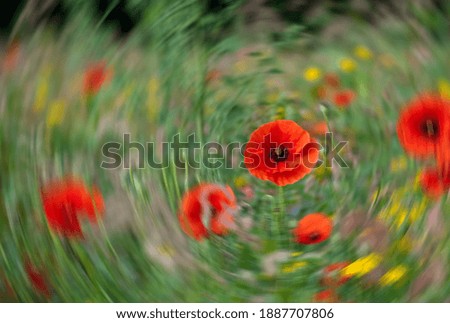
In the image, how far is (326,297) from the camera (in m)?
0.88

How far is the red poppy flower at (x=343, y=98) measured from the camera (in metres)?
0.87

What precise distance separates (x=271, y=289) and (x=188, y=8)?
48 centimetres

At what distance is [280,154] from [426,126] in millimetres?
235

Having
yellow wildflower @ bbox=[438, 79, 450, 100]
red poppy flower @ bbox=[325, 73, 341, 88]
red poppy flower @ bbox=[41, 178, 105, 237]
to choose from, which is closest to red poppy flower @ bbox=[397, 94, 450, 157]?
yellow wildflower @ bbox=[438, 79, 450, 100]

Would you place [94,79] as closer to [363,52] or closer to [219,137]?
[219,137]

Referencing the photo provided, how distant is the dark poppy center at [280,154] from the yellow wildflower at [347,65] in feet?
0.52

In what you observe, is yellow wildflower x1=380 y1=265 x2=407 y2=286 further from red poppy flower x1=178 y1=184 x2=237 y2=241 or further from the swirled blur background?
red poppy flower x1=178 y1=184 x2=237 y2=241

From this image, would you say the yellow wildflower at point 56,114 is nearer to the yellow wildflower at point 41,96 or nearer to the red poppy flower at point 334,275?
the yellow wildflower at point 41,96

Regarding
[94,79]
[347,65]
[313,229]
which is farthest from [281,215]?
[94,79]

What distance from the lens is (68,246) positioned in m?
0.89

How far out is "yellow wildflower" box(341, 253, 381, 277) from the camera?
2.87ft

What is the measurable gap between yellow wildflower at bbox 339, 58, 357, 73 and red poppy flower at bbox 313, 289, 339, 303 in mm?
358
